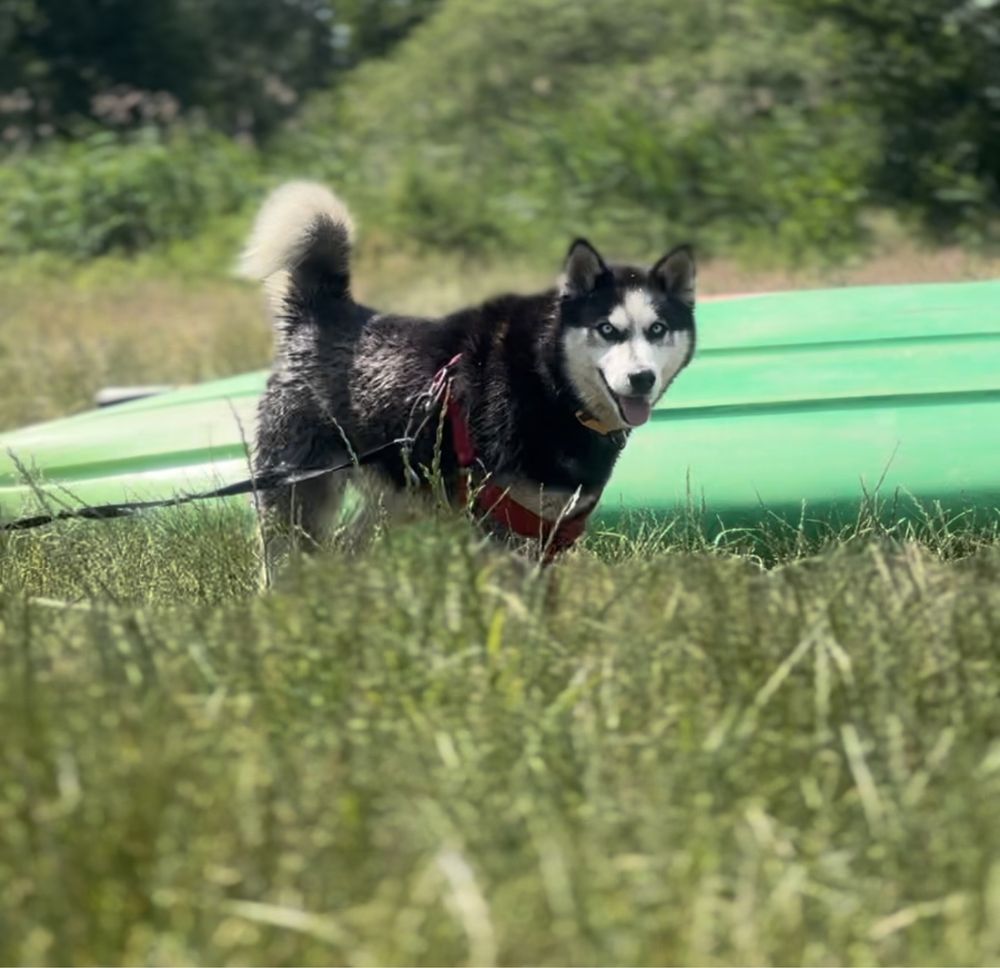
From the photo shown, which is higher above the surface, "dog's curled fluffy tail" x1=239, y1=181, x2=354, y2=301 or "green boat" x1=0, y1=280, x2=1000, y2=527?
"dog's curled fluffy tail" x1=239, y1=181, x2=354, y2=301

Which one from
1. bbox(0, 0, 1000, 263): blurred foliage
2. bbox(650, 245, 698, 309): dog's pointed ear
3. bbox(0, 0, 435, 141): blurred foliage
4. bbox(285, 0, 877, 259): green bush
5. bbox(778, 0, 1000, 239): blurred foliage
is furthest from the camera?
bbox(0, 0, 435, 141): blurred foliage

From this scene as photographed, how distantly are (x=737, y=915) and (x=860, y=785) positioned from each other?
381 millimetres

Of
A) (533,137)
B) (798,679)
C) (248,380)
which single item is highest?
(798,679)

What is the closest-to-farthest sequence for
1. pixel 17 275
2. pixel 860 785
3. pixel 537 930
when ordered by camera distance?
pixel 537 930, pixel 860 785, pixel 17 275

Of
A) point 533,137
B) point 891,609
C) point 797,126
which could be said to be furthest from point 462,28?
point 891,609

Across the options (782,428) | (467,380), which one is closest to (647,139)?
(782,428)

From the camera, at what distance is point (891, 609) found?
10.3ft

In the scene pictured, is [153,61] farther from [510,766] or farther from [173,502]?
[510,766]

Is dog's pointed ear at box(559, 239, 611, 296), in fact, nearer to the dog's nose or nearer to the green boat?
the dog's nose

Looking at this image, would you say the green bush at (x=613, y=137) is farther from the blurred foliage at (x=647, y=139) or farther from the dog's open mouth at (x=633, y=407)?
the dog's open mouth at (x=633, y=407)

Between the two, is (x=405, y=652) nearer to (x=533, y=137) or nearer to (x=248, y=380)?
(x=248, y=380)

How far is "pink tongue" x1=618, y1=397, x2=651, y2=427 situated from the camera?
455 cm

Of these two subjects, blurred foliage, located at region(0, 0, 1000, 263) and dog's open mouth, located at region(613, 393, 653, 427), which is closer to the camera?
dog's open mouth, located at region(613, 393, 653, 427)

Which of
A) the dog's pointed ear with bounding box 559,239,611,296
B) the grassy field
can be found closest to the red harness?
the dog's pointed ear with bounding box 559,239,611,296
